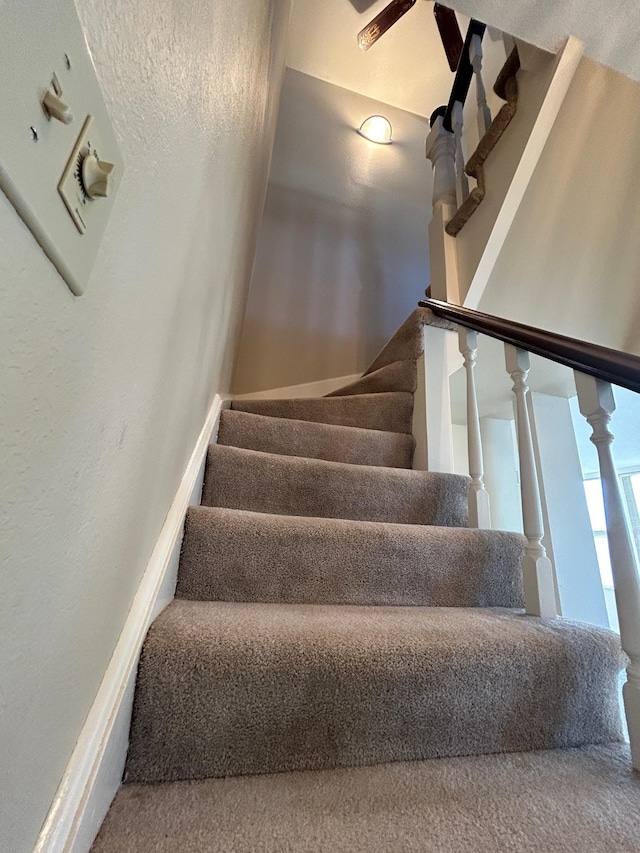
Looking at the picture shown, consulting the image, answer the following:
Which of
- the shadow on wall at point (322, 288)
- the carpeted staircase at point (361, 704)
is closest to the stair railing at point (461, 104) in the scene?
the shadow on wall at point (322, 288)

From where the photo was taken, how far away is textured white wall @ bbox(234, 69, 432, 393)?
2.49m

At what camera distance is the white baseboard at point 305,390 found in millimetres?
2365

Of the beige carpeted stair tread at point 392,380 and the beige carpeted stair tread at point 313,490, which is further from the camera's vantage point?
the beige carpeted stair tread at point 392,380

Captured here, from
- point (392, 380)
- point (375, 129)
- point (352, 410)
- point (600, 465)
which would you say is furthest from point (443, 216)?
point (375, 129)

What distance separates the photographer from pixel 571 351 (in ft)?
2.79

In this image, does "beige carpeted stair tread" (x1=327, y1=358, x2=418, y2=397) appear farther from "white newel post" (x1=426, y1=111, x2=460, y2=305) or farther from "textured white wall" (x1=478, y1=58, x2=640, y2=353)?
"textured white wall" (x1=478, y1=58, x2=640, y2=353)

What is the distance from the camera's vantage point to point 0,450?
0.27 m

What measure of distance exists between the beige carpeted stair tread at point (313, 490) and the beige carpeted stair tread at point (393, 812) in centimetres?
63

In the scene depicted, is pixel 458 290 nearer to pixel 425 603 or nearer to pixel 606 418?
pixel 606 418

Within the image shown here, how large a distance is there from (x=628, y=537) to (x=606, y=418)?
238mm

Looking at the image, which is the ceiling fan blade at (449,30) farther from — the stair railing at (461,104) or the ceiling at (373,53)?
the stair railing at (461,104)

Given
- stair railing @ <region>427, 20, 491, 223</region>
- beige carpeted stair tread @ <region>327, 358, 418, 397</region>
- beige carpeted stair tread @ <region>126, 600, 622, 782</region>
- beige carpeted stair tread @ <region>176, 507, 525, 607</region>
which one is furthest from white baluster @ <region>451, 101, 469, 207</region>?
beige carpeted stair tread @ <region>126, 600, 622, 782</region>

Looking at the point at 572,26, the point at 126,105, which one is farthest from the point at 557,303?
the point at 126,105

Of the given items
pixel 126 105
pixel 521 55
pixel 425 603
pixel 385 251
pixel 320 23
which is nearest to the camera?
pixel 126 105
